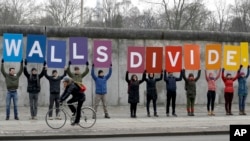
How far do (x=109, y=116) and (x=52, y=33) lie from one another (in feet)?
14.2

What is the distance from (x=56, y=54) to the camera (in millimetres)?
19172

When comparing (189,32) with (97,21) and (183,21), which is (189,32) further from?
(97,21)

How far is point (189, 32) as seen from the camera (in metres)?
22.4

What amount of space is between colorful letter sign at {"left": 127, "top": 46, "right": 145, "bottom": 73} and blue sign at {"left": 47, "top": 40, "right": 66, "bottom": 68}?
2.59 metres

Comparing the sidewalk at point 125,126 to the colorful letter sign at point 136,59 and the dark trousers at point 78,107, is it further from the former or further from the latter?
the colorful letter sign at point 136,59

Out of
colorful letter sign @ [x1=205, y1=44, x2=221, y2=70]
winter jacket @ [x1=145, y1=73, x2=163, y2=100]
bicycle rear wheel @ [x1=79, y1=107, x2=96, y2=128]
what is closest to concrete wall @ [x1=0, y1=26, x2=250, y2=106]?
colorful letter sign @ [x1=205, y1=44, x2=221, y2=70]

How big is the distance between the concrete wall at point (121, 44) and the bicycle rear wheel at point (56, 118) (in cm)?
428

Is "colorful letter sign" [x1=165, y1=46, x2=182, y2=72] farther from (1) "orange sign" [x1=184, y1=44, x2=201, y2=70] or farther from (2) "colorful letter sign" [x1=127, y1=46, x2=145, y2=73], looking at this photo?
(2) "colorful letter sign" [x1=127, y1=46, x2=145, y2=73]

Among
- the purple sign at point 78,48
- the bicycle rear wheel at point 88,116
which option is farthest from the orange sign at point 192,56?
the bicycle rear wheel at point 88,116

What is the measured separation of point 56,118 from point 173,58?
5.97 meters

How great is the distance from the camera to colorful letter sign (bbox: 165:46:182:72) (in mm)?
20141

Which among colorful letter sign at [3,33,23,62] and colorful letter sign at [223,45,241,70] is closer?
colorful letter sign at [3,33,23,62]

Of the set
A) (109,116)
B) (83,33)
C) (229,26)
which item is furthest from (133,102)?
(229,26)

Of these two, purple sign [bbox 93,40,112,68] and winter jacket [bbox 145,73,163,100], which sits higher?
purple sign [bbox 93,40,112,68]
